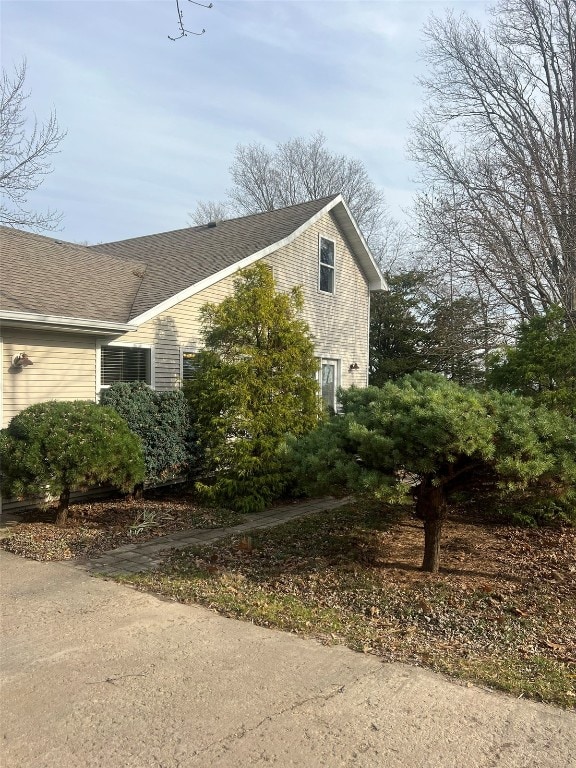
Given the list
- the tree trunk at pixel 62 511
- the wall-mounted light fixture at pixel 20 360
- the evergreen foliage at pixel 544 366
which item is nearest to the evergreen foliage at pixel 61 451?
the tree trunk at pixel 62 511

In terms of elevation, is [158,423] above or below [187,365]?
below

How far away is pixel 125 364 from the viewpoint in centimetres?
967

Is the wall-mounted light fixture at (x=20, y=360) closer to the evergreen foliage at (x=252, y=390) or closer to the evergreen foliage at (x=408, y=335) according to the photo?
the evergreen foliage at (x=252, y=390)

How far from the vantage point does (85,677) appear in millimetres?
3578

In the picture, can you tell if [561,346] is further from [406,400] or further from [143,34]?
[143,34]

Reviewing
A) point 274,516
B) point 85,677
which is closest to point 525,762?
point 85,677

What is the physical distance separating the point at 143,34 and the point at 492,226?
29.1 feet

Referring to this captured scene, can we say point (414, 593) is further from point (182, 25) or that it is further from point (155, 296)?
point (155, 296)

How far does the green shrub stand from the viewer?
8742mm

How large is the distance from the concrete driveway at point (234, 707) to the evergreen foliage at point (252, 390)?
4.48m

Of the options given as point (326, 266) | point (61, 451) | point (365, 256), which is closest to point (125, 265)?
point (326, 266)

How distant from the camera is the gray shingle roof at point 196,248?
36.1 feet

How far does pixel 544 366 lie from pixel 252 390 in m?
4.10

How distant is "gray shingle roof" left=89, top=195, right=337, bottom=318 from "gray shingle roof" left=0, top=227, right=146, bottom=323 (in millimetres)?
362
